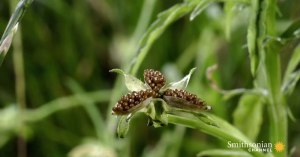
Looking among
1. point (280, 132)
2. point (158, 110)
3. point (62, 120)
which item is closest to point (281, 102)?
point (280, 132)

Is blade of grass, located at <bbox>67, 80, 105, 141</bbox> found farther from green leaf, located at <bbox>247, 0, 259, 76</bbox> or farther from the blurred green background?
green leaf, located at <bbox>247, 0, 259, 76</bbox>

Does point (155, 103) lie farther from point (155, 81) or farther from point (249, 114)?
point (249, 114)

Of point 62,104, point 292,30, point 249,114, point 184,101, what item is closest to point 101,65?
point 62,104

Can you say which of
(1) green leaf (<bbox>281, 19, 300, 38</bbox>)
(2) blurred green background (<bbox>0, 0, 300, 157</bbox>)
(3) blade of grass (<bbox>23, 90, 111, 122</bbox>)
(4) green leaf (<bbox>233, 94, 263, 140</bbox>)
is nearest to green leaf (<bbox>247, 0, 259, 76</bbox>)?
(1) green leaf (<bbox>281, 19, 300, 38</bbox>)

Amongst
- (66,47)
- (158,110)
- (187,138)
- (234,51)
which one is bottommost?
(158,110)

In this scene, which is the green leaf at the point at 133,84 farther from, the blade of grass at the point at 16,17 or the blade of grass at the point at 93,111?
the blade of grass at the point at 93,111

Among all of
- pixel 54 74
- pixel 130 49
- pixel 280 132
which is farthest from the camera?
pixel 54 74

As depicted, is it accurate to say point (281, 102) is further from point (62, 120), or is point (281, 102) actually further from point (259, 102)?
point (62, 120)

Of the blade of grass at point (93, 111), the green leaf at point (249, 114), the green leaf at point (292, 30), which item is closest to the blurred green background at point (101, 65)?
the blade of grass at point (93, 111)
